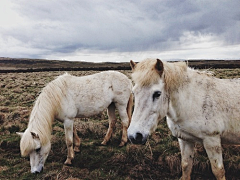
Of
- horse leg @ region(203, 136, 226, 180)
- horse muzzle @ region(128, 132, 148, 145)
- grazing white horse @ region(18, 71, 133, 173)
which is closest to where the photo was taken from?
horse muzzle @ region(128, 132, 148, 145)

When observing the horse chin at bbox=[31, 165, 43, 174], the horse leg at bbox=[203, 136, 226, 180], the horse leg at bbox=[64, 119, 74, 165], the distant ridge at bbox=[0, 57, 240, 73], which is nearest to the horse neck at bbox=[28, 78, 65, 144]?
the horse leg at bbox=[64, 119, 74, 165]

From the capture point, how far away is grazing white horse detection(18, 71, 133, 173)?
432 centimetres

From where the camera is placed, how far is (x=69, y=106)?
5.30 meters

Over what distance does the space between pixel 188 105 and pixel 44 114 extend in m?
3.55

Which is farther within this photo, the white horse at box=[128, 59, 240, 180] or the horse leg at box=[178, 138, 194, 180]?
the horse leg at box=[178, 138, 194, 180]

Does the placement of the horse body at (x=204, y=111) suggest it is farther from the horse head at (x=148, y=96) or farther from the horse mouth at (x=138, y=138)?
the horse mouth at (x=138, y=138)

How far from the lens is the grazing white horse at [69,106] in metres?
4.32

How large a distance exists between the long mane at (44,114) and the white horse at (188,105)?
2864 mm

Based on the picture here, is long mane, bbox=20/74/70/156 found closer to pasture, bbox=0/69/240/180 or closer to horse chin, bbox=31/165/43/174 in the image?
horse chin, bbox=31/165/43/174

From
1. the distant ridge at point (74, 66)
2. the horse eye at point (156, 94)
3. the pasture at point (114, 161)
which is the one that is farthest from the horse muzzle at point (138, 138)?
the distant ridge at point (74, 66)

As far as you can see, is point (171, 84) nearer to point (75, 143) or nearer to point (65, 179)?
point (65, 179)

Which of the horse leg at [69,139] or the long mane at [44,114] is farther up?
the long mane at [44,114]

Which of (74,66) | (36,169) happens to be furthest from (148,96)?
(74,66)

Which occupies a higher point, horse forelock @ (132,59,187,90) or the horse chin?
horse forelock @ (132,59,187,90)
